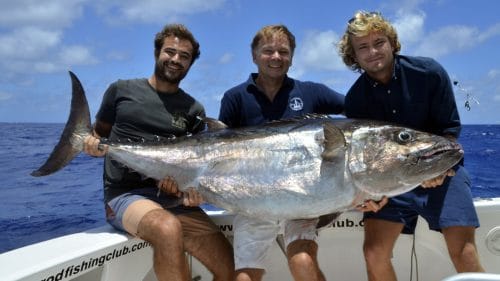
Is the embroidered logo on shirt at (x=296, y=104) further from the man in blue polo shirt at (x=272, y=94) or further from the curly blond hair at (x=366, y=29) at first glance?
the curly blond hair at (x=366, y=29)

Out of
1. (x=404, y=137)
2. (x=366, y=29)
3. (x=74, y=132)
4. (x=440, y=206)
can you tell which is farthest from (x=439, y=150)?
(x=74, y=132)

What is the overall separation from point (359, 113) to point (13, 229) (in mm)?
7064

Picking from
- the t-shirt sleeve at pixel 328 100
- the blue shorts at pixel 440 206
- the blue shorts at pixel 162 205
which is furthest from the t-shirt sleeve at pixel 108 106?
the blue shorts at pixel 440 206

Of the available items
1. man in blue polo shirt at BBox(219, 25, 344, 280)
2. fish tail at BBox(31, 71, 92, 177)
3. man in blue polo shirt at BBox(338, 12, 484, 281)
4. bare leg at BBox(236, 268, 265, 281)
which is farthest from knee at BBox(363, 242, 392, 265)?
fish tail at BBox(31, 71, 92, 177)

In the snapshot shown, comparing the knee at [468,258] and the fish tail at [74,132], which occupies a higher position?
the fish tail at [74,132]

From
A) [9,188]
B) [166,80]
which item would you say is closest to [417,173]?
[166,80]

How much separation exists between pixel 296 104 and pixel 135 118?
48.9 inches

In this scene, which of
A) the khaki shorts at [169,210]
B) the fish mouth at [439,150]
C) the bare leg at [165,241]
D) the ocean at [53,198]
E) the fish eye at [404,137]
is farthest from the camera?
the ocean at [53,198]

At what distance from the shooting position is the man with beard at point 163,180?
2.97 m

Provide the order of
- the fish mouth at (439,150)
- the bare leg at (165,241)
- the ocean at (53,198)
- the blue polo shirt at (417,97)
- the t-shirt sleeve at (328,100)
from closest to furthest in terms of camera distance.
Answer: the fish mouth at (439,150) < the bare leg at (165,241) < the blue polo shirt at (417,97) < the t-shirt sleeve at (328,100) < the ocean at (53,198)

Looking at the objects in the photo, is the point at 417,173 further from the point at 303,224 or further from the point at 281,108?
the point at 281,108

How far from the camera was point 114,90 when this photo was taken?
371cm

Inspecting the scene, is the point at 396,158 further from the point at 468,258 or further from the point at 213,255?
the point at 213,255

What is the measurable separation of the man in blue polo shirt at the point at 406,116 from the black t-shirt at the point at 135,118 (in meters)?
1.44
